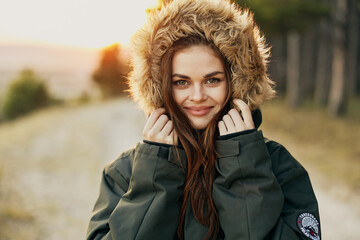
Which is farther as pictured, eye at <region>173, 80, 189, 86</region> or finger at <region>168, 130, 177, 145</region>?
eye at <region>173, 80, 189, 86</region>

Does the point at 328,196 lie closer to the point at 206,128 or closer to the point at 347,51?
the point at 206,128

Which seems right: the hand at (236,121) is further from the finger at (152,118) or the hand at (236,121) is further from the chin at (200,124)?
the finger at (152,118)

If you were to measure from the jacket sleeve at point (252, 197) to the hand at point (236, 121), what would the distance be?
0.23ft

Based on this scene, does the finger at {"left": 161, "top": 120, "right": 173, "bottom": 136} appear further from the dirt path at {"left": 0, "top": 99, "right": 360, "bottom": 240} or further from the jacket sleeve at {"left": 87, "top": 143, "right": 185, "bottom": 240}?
the dirt path at {"left": 0, "top": 99, "right": 360, "bottom": 240}

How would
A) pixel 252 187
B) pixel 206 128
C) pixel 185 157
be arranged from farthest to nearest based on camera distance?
pixel 206 128, pixel 185 157, pixel 252 187

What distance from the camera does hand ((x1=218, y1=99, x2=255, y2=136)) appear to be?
5.82 feet

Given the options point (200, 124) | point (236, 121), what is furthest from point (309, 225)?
point (200, 124)

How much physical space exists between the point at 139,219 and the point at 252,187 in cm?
58

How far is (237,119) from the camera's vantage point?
179 cm

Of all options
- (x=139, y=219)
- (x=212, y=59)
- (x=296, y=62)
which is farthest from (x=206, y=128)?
(x=296, y=62)

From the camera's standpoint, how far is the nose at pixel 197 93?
1.82 m

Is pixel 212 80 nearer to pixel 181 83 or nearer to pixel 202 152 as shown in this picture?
pixel 181 83

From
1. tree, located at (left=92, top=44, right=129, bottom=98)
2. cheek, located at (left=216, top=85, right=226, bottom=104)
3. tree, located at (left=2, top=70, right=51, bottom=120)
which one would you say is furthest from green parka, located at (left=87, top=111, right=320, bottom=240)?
tree, located at (left=92, top=44, right=129, bottom=98)

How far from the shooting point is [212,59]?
185 cm
